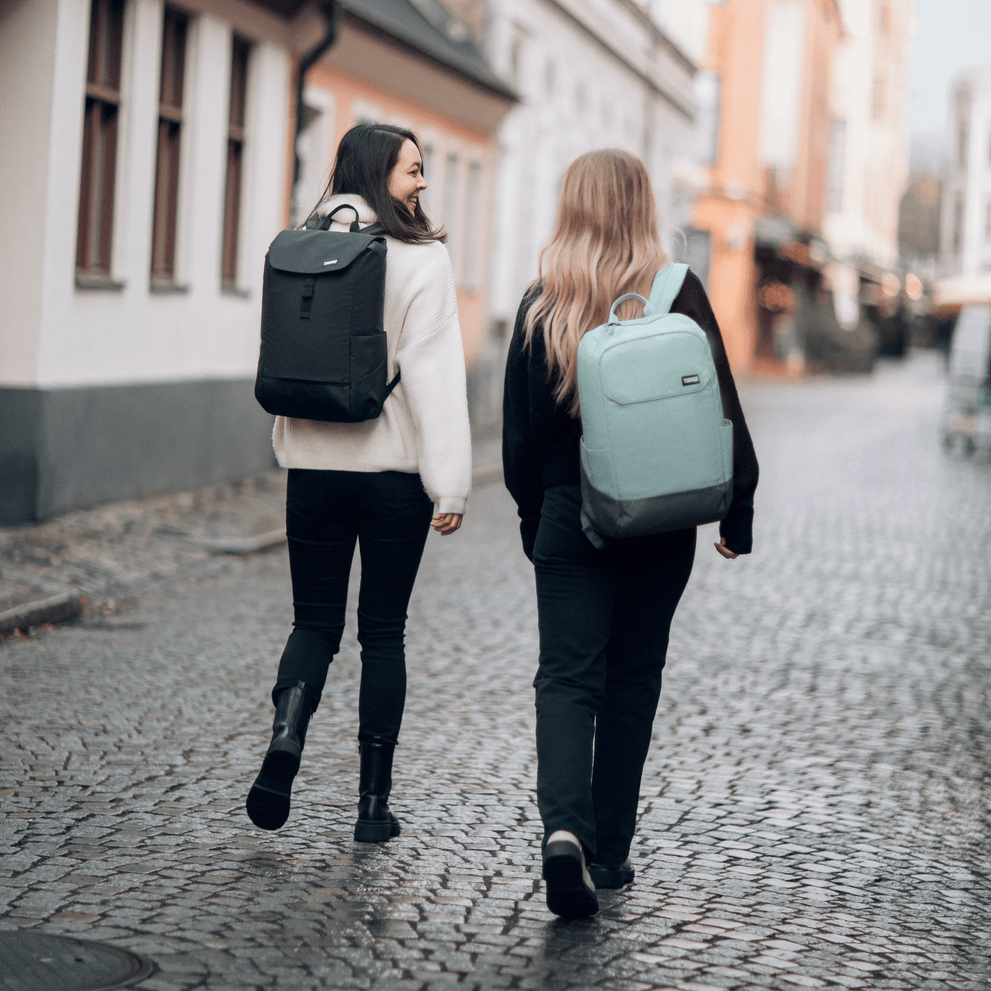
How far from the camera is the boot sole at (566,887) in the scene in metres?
3.78

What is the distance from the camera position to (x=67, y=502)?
11531mm

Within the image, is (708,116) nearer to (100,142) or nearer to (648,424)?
(100,142)

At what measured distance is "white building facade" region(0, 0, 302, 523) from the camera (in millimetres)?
11273

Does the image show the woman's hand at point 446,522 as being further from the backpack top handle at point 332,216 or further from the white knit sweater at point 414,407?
the backpack top handle at point 332,216

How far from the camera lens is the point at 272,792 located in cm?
421

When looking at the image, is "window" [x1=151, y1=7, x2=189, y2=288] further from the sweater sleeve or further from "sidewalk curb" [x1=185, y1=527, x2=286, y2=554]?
the sweater sleeve

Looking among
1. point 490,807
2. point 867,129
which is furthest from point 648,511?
point 867,129

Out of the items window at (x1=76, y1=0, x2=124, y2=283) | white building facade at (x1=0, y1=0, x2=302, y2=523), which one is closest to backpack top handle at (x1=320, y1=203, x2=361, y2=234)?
white building facade at (x1=0, y1=0, x2=302, y2=523)

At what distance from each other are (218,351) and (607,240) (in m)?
11.1

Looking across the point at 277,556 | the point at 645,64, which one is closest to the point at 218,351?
the point at 277,556

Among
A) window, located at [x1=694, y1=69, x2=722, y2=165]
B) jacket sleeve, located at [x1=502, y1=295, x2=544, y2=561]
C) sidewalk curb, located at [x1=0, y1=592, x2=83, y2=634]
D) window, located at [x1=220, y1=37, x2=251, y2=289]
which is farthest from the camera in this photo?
window, located at [x1=694, y1=69, x2=722, y2=165]

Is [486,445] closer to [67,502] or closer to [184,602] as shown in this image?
[67,502]

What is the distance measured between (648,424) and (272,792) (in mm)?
1296

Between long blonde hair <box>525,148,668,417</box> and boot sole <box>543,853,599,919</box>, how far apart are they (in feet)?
3.30
